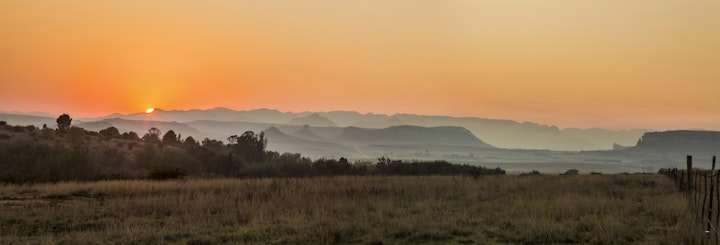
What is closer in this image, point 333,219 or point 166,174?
point 333,219

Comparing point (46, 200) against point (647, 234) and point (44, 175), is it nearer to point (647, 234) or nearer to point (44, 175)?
point (44, 175)

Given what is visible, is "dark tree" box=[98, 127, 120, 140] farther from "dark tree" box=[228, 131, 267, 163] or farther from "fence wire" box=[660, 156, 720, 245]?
"fence wire" box=[660, 156, 720, 245]

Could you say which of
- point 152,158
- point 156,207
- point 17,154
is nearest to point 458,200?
point 156,207

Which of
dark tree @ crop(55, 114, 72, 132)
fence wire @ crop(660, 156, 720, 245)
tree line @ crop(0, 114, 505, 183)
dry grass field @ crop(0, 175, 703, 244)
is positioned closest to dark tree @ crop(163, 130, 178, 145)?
tree line @ crop(0, 114, 505, 183)

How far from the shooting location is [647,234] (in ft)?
45.7

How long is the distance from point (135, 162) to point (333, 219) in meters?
45.1

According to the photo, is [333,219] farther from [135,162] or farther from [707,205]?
[135,162]

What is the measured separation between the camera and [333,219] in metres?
15.9

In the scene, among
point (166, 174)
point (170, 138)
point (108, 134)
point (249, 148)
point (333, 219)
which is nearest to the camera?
point (333, 219)

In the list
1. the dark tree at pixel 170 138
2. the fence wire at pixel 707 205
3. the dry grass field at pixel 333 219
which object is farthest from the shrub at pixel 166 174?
the dark tree at pixel 170 138

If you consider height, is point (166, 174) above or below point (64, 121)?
below

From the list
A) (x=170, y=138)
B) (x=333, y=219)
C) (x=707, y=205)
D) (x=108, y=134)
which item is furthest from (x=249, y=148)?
(x=707, y=205)

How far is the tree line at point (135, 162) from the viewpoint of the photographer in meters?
37.6

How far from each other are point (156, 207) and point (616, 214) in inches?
616
